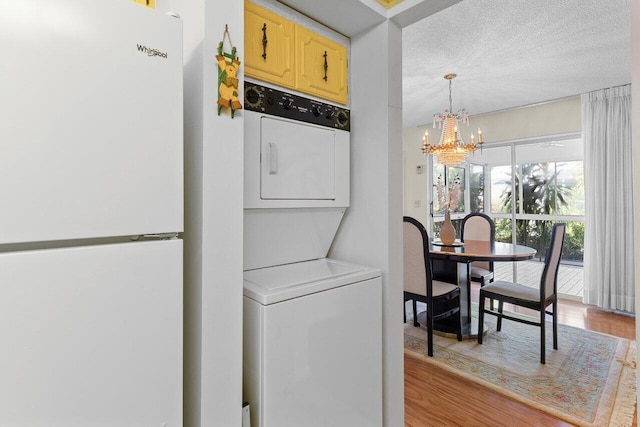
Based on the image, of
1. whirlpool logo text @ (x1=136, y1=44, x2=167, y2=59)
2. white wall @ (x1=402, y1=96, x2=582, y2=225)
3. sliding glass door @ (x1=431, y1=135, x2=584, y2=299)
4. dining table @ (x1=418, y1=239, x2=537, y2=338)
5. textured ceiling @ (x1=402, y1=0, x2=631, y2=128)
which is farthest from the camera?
sliding glass door @ (x1=431, y1=135, x2=584, y2=299)

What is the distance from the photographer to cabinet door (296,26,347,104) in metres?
1.50

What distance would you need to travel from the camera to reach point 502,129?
15.3ft

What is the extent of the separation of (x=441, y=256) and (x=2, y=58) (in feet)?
9.31

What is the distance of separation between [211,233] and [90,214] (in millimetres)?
312

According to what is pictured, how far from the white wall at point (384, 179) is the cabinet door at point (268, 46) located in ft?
1.35

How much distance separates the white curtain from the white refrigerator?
4644mm

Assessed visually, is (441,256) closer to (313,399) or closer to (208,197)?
(313,399)

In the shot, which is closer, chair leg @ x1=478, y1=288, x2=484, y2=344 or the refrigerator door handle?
the refrigerator door handle

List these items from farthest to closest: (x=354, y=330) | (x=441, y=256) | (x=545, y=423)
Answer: (x=441, y=256)
(x=545, y=423)
(x=354, y=330)

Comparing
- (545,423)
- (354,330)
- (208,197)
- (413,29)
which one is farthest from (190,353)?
(413,29)

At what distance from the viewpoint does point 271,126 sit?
1.36m

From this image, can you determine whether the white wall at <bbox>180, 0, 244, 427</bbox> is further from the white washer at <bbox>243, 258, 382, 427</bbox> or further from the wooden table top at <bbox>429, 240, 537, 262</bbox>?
the wooden table top at <bbox>429, 240, 537, 262</bbox>

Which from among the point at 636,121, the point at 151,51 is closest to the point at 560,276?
the point at 636,121

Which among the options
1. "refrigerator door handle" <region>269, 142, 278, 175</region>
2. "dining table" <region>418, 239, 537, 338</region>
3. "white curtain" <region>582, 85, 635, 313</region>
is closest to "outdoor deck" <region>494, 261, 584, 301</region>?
"white curtain" <region>582, 85, 635, 313</region>
